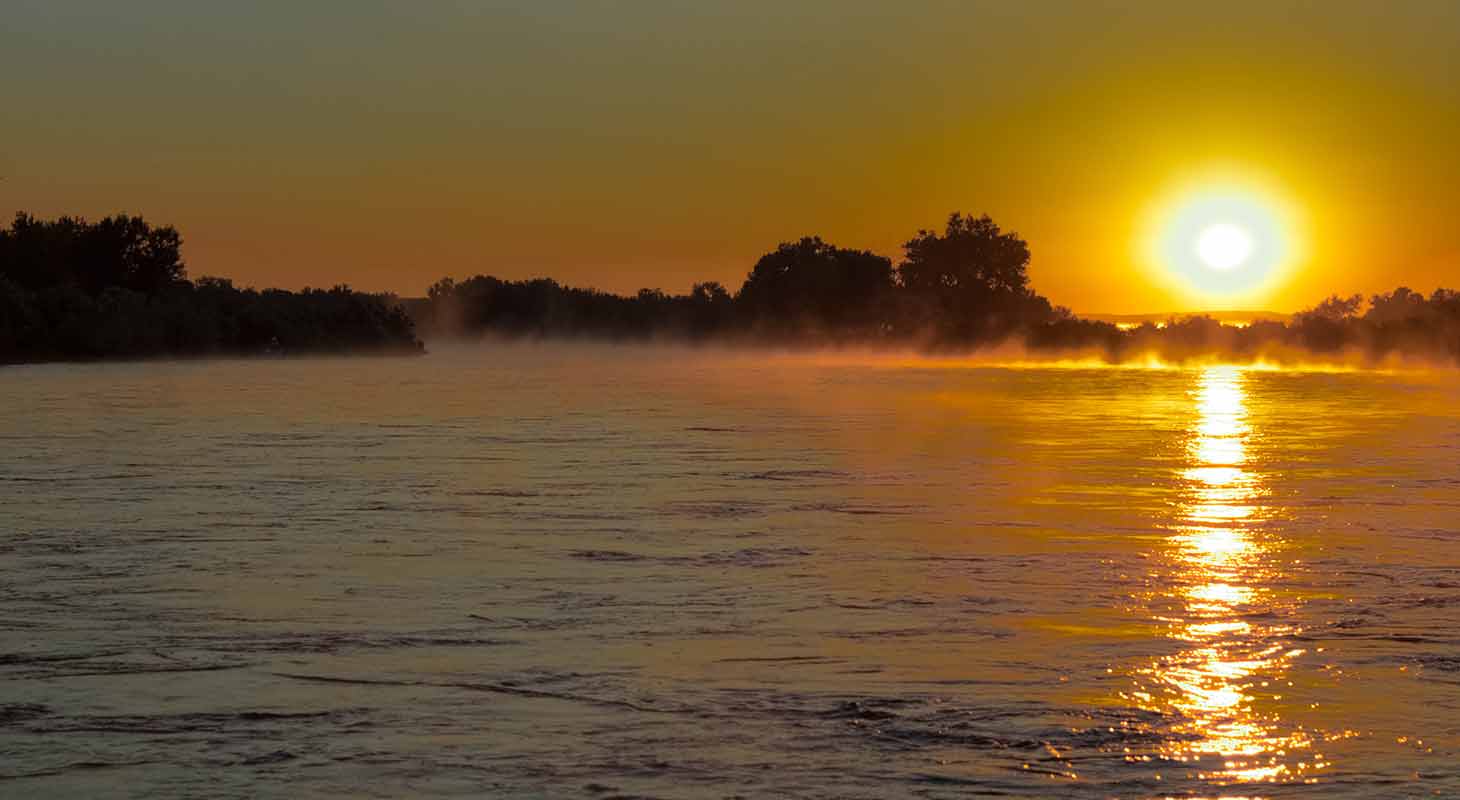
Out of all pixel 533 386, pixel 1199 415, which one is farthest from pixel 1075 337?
pixel 1199 415

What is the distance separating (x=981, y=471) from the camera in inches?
802

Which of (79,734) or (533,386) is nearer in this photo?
(79,734)

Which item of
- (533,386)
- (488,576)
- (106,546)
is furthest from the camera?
(533,386)

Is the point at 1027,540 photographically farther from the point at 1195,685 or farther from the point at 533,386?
the point at 533,386

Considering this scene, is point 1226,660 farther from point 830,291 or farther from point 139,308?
point 830,291

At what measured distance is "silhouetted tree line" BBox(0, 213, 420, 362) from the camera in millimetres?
88250

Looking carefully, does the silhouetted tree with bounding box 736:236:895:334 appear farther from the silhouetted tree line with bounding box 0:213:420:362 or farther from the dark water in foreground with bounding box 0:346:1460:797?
the dark water in foreground with bounding box 0:346:1460:797

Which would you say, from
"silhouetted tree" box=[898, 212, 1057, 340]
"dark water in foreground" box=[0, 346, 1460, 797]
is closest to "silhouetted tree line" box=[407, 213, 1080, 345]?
"silhouetted tree" box=[898, 212, 1057, 340]

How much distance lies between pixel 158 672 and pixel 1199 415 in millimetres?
28943

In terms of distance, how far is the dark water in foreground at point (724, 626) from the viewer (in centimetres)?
691

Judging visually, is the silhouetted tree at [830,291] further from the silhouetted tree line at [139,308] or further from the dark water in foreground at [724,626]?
the dark water in foreground at [724,626]

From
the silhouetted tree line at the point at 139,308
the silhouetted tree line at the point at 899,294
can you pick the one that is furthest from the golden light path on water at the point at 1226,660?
the silhouetted tree line at the point at 899,294

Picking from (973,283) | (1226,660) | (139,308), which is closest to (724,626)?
(1226,660)

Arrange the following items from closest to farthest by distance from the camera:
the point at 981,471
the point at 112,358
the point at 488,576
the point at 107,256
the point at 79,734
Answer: the point at 79,734 < the point at 488,576 < the point at 981,471 < the point at 112,358 < the point at 107,256
